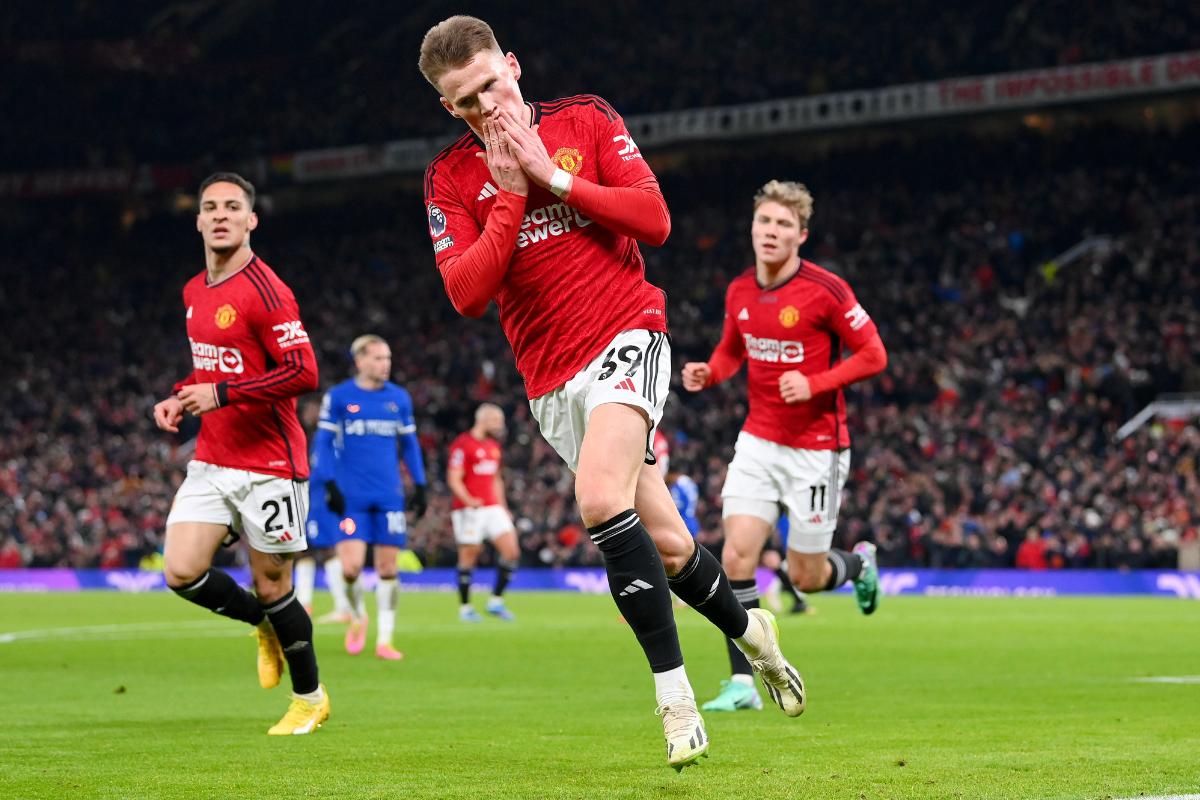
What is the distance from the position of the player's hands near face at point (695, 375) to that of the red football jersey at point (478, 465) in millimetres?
10480

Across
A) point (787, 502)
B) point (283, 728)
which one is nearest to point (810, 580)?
point (787, 502)

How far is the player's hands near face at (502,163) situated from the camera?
530cm

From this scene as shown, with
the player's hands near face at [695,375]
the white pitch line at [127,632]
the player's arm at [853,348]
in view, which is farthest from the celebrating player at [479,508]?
the player's hands near face at [695,375]

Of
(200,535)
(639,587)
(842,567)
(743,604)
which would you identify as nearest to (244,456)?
(200,535)

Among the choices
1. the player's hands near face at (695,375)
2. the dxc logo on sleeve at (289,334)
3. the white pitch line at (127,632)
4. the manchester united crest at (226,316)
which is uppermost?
the manchester united crest at (226,316)

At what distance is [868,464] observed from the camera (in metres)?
29.2

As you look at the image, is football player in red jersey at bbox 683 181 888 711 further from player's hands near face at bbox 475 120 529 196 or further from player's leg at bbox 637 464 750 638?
player's hands near face at bbox 475 120 529 196

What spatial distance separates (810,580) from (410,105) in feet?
124

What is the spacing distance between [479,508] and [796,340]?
407 inches

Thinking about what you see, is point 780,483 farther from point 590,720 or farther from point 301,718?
point 301,718

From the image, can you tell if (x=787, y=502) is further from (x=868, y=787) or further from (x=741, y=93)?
(x=741, y=93)

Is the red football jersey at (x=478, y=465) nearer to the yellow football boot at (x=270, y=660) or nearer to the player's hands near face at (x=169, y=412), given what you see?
the yellow football boot at (x=270, y=660)

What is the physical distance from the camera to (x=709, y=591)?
5.76m

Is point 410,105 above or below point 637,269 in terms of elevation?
above
